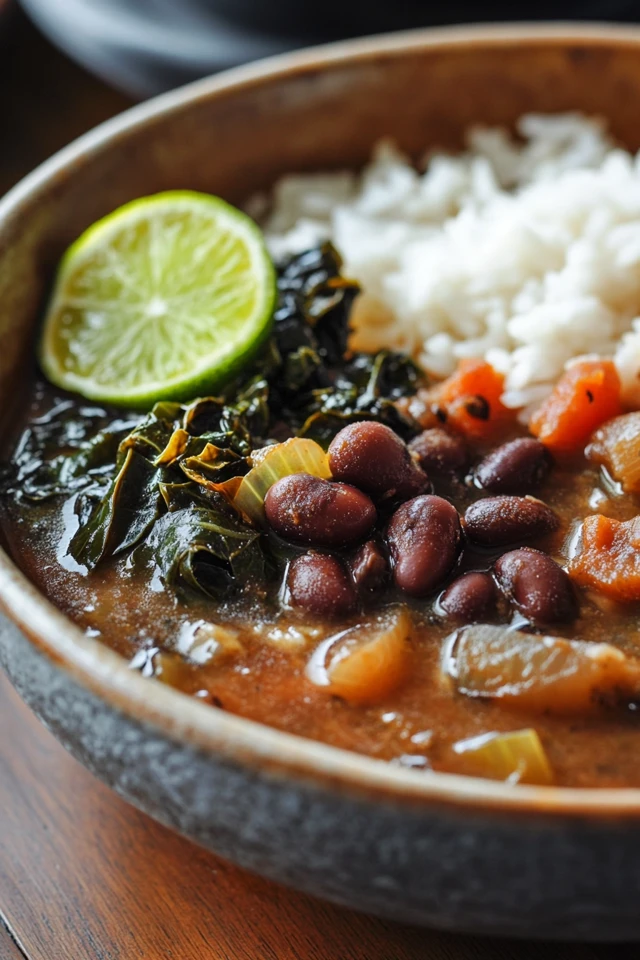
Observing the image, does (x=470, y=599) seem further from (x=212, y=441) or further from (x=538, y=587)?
(x=212, y=441)

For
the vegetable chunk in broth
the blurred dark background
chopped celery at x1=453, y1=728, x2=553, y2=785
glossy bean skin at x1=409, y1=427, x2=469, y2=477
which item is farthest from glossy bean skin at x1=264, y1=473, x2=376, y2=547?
the blurred dark background

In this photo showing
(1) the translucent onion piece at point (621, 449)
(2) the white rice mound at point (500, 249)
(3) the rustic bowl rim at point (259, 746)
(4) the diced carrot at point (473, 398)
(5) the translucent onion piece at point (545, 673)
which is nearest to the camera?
(3) the rustic bowl rim at point (259, 746)

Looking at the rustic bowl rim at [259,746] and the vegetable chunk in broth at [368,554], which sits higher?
the rustic bowl rim at [259,746]

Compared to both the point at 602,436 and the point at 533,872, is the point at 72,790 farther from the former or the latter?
the point at 602,436

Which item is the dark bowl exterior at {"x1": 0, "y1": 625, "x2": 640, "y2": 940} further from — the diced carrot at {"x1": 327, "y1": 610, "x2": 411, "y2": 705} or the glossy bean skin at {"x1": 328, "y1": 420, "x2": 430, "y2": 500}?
the glossy bean skin at {"x1": 328, "y1": 420, "x2": 430, "y2": 500}

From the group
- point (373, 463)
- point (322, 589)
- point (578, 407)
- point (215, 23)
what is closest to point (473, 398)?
point (578, 407)

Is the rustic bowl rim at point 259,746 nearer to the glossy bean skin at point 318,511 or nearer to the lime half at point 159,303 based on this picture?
the glossy bean skin at point 318,511

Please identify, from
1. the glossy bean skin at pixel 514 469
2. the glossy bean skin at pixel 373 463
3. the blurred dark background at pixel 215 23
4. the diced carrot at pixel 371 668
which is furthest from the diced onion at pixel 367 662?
the blurred dark background at pixel 215 23
